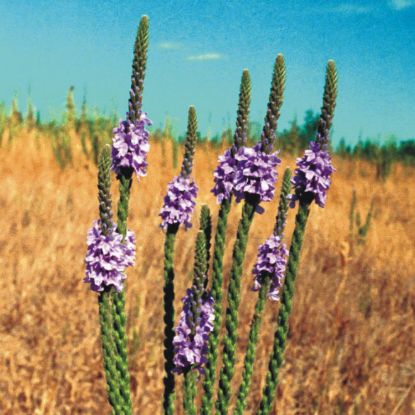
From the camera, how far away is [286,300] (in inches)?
81.0

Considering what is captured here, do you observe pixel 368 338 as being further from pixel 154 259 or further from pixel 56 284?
pixel 56 284

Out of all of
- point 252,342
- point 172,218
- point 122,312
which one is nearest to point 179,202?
point 172,218

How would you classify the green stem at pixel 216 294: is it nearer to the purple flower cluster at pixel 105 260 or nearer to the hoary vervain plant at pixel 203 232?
the hoary vervain plant at pixel 203 232

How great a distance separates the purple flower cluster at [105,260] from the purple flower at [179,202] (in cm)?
35

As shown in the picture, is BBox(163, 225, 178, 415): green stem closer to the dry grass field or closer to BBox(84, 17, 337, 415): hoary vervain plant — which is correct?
BBox(84, 17, 337, 415): hoary vervain plant

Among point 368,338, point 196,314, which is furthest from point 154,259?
point 196,314

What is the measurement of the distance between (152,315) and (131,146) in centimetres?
273

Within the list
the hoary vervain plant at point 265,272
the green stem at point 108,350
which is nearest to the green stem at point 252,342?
the hoary vervain plant at point 265,272

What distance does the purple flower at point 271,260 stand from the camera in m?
2.22

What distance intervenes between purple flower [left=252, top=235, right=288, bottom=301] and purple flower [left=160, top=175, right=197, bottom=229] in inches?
11.3

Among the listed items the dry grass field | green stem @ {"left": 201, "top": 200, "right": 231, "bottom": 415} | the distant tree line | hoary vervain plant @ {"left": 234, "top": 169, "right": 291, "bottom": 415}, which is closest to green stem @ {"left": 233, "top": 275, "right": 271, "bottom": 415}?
hoary vervain plant @ {"left": 234, "top": 169, "right": 291, "bottom": 415}

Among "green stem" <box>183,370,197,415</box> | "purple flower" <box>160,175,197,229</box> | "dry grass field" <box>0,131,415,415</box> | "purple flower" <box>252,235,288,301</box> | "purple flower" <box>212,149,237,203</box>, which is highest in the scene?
"purple flower" <box>212,149,237,203</box>

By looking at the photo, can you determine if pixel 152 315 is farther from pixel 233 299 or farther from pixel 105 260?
pixel 105 260

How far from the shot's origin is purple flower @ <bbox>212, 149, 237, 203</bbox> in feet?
6.70
